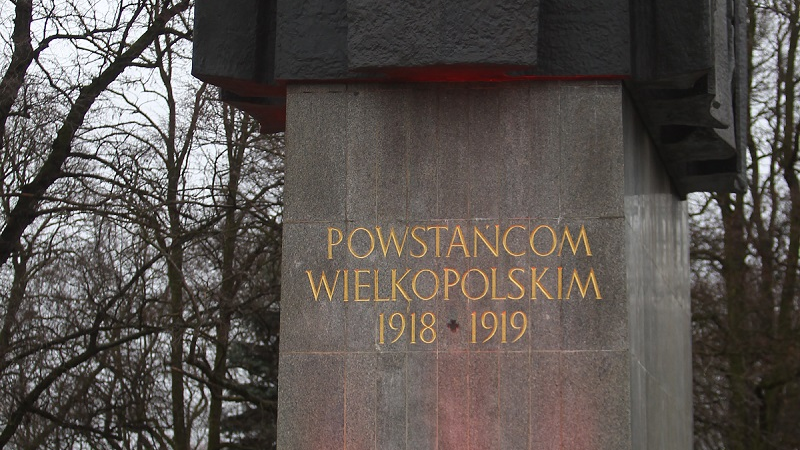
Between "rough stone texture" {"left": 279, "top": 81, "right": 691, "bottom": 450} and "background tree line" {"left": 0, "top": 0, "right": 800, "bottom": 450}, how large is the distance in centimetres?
713

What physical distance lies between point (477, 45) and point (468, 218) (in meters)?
1.20

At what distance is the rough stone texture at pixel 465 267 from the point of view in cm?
973

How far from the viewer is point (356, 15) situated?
10109 millimetres

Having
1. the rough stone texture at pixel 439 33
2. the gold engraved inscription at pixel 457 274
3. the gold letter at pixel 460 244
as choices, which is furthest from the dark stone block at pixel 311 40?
the gold letter at pixel 460 244

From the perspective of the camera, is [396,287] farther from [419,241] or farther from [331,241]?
[331,241]

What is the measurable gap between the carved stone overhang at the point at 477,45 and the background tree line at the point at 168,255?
20.6 feet

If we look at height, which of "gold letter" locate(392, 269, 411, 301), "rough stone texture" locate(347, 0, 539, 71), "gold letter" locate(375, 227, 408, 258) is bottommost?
"gold letter" locate(392, 269, 411, 301)

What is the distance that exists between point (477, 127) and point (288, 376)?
2202 mm

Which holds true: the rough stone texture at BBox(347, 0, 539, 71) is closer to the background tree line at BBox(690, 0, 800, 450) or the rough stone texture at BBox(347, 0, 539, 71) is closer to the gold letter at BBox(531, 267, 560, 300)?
the gold letter at BBox(531, 267, 560, 300)

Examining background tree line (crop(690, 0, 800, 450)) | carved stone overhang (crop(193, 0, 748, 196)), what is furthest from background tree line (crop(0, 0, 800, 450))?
carved stone overhang (crop(193, 0, 748, 196))

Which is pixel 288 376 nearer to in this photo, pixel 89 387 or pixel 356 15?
pixel 356 15

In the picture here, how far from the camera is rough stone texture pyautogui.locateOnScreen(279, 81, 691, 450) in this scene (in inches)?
383

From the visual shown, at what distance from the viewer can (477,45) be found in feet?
32.6

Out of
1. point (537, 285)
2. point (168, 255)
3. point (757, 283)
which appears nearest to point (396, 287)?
point (537, 285)
